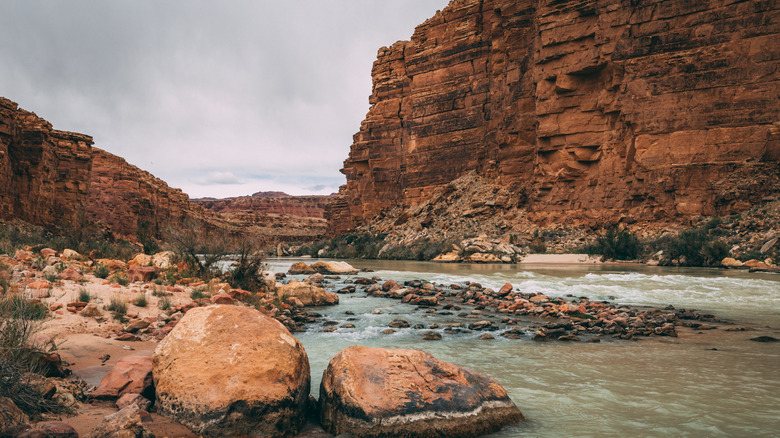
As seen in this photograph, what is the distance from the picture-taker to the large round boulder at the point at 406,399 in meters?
3.32

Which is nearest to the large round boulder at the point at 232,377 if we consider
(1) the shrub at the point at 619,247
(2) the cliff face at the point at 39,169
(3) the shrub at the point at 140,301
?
(3) the shrub at the point at 140,301

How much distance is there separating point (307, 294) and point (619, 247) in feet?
61.3

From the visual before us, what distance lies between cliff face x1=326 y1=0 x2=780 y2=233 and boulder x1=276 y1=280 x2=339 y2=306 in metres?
21.4

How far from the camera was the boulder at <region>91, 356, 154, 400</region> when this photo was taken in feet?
11.8

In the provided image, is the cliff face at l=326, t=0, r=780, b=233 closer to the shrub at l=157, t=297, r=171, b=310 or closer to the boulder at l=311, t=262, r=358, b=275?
the boulder at l=311, t=262, r=358, b=275

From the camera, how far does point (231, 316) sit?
3.96 meters

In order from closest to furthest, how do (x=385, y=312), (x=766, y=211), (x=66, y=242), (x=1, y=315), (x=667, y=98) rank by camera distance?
1. (x=1, y=315)
2. (x=385, y=312)
3. (x=66, y=242)
4. (x=766, y=211)
5. (x=667, y=98)

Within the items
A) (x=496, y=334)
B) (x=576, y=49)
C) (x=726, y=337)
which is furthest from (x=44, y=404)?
(x=576, y=49)

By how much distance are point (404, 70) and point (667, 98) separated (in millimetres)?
28277

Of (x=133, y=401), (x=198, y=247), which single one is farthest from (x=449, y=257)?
(x=133, y=401)

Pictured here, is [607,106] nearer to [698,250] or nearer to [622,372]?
[698,250]

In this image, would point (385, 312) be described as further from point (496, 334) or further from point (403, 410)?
point (403, 410)

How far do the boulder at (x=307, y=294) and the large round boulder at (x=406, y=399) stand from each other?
19.5 ft

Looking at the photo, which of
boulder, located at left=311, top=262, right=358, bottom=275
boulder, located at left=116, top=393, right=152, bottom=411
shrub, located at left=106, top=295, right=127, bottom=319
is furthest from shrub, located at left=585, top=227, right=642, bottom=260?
boulder, located at left=116, top=393, right=152, bottom=411
